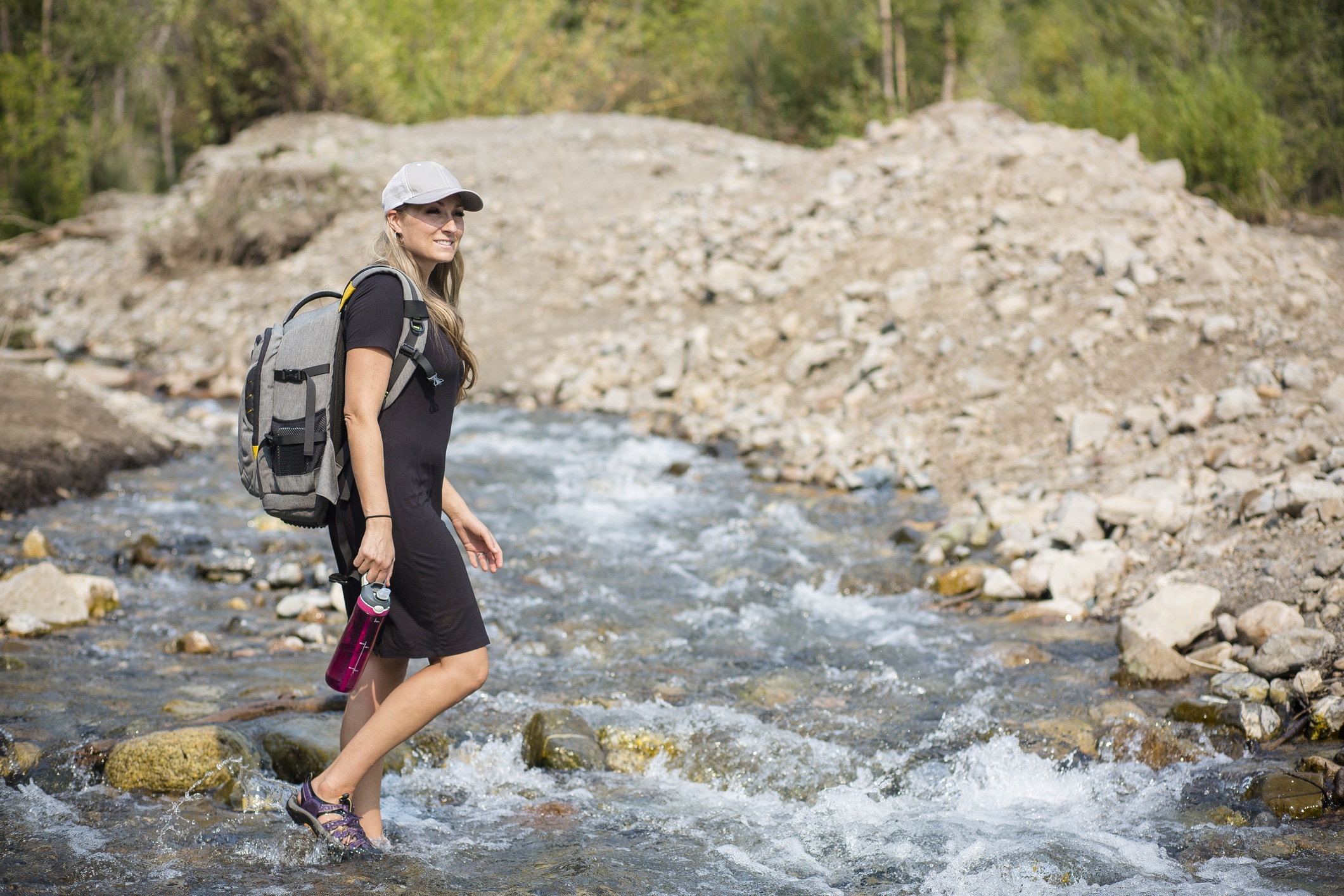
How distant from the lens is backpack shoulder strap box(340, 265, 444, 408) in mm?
2529

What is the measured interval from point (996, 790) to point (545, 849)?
1.56 metres

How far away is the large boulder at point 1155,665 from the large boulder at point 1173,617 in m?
0.07

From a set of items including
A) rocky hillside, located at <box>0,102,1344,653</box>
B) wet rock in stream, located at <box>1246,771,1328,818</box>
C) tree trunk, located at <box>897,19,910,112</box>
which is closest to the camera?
wet rock in stream, located at <box>1246,771,1328,818</box>

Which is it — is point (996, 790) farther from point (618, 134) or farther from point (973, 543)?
point (618, 134)

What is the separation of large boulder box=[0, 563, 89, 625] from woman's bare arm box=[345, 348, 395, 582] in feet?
9.81

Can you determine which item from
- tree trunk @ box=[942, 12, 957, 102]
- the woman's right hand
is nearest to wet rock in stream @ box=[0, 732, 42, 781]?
the woman's right hand

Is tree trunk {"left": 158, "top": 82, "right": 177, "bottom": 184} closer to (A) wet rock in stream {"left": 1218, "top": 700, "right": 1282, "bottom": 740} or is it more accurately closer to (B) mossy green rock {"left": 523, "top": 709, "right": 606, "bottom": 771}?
(B) mossy green rock {"left": 523, "top": 709, "right": 606, "bottom": 771}

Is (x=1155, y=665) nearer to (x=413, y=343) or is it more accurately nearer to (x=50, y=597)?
(x=413, y=343)

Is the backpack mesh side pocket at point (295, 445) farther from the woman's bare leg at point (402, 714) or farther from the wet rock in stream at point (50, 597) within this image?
the wet rock in stream at point (50, 597)

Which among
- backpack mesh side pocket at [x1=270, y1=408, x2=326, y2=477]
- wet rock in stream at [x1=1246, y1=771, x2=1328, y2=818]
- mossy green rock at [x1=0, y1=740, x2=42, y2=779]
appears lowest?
wet rock in stream at [x1=1246, y1=771, x2=1328, y2=818]

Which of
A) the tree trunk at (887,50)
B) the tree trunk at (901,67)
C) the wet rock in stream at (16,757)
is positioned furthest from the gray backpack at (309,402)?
the tree trunk at (901,67)

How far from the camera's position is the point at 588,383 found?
10070 millimetres

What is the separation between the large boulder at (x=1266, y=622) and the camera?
4188 mm

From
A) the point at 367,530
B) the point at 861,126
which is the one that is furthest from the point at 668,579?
the point at 861,126
